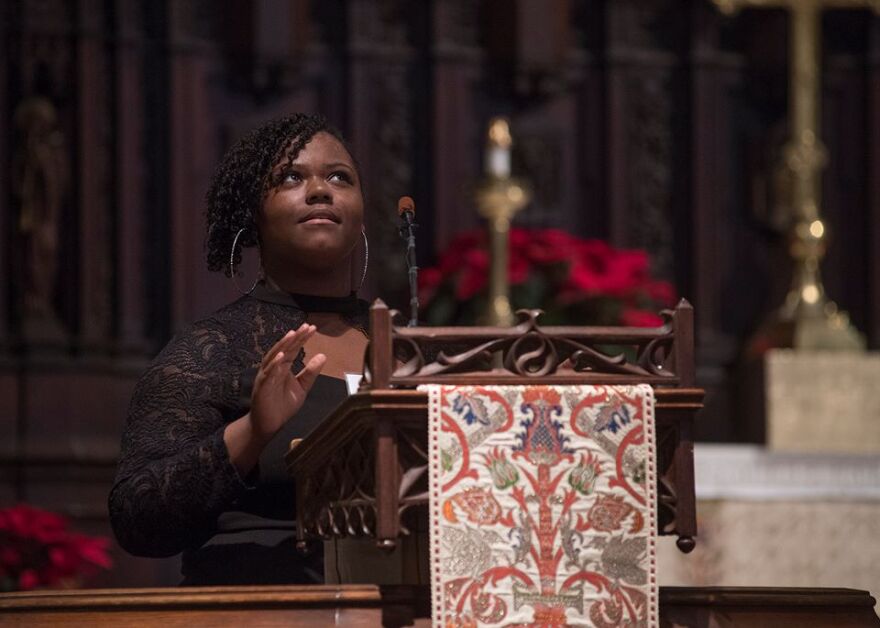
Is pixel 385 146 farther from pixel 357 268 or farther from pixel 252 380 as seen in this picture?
pixel 252 380

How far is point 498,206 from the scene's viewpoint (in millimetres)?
6957

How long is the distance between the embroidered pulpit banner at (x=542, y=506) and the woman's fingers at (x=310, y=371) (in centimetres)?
26

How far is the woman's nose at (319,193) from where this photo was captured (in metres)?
3.09

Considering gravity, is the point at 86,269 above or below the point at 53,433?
above

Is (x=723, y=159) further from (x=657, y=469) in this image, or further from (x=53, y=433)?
(x=657, y=469)

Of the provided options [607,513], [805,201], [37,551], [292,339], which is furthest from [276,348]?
[805,201]

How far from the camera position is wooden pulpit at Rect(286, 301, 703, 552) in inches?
98.3

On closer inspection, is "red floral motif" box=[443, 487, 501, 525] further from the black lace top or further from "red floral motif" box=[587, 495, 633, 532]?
the black lace top

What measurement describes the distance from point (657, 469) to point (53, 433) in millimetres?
4621

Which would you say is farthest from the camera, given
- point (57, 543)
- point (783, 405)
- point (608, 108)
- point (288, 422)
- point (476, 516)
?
point (608, 108)

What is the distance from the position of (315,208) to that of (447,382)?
634 mm

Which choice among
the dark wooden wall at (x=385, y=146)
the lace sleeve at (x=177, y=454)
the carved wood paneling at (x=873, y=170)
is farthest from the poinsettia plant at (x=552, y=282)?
the lace sleeve at (x=177, y=454)

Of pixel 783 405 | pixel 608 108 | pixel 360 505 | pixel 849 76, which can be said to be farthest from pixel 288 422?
pixel 849 76

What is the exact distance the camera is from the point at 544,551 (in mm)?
2520
